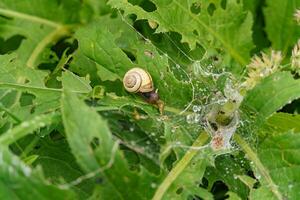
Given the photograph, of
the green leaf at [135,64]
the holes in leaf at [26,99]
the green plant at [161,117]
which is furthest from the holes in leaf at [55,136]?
the green leaf at [135,64]

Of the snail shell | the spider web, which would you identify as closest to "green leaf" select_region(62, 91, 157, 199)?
the spider web

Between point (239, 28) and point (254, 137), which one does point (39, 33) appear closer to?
point (239, 28)

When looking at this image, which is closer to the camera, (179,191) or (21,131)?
(21,131)

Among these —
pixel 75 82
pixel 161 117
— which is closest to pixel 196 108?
pixel 161 117

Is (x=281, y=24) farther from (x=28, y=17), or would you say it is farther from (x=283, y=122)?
(x=28, y=17)

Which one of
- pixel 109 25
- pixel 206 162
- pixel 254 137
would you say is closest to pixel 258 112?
pixel 254 137
